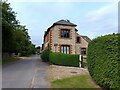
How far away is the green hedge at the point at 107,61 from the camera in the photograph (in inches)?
363

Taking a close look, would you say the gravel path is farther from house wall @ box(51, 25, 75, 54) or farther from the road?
house wall @ box(51, 25, 75, 54)

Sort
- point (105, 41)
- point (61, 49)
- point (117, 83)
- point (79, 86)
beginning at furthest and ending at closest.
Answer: point (61, 49) → point (79, 86) → point (105, 41) → point (117, 83)

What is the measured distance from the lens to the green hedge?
30.2ft

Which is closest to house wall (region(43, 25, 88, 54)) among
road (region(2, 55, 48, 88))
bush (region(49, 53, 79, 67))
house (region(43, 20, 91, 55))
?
house (region(43, 20, 91, 55))

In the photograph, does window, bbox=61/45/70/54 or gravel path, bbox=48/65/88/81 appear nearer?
gravel path, bbox=48/65/88/81

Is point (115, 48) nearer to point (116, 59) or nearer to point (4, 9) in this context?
point (116, 59)

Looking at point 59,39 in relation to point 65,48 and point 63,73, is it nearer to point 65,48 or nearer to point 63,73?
point 65,48

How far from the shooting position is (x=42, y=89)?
1155 centimetres

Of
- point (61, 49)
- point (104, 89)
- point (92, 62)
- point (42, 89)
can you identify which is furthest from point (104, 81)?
point (61, 49)

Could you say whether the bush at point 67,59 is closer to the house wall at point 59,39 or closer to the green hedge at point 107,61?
the house wall at point 59,39

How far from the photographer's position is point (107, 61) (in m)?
9.98

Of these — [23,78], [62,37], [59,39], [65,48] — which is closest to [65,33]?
[62,37]

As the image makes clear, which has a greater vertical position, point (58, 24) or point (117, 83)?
point (58, 24)

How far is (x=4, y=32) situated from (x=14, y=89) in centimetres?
2031
